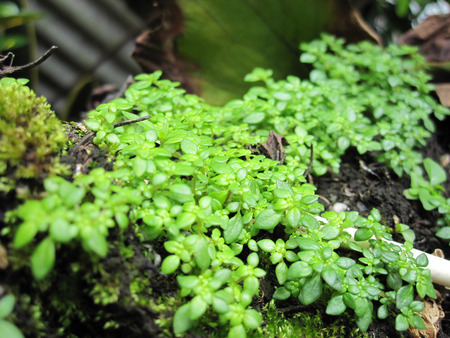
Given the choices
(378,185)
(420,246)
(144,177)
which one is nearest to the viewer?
(144,177)

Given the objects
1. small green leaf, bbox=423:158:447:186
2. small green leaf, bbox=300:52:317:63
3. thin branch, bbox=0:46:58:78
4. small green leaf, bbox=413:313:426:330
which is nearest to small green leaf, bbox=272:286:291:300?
small green leaf, bbox=413:313:426:330

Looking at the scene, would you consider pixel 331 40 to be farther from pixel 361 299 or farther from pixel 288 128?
pixel 361 299

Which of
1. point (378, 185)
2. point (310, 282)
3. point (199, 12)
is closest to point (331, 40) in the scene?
point (199, 12)

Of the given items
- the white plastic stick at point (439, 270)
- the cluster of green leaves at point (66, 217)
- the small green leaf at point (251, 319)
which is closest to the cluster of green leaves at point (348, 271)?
the white plastic stick at point (439, 270)

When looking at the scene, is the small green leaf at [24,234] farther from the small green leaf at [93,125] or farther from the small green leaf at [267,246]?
the small green leaf at [267,246]

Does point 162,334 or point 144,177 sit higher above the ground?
point 144,177

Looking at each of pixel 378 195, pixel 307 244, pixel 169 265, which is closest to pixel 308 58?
pixel 378 195

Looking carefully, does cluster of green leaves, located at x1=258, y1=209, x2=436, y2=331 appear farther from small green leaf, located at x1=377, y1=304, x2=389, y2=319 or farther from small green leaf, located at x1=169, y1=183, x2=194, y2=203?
small green leaf, located at x1=169, y1=183, x2=194, y2=203
